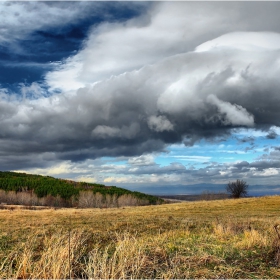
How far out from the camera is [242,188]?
267 ft

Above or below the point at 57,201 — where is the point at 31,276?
above

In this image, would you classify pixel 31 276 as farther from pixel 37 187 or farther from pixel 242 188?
pixel 37 187

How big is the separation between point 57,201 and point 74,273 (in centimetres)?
13517

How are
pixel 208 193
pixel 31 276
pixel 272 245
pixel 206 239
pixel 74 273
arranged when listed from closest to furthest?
1. pixel 31 276
2. pixel 74 273
3. pixel 272 245
4. pixel 206 239
5. pixel 208 193

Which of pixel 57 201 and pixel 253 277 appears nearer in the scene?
pixel 253 277

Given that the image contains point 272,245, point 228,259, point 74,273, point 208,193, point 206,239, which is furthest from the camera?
point 208,193

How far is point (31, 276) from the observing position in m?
6.70

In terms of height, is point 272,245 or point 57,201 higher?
point 272,245

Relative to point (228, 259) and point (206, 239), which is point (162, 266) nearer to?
point (228, 259)

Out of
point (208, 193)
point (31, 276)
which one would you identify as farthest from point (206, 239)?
point (208, 193)

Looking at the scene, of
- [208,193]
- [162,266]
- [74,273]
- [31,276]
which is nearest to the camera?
[31,276]

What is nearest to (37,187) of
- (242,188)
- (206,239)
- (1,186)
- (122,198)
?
(1,186)

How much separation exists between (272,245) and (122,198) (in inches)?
4974

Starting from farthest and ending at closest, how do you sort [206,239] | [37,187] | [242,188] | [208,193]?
1. [37,187]
2. [208,193]
3. [242,188]
4. [206,239]
